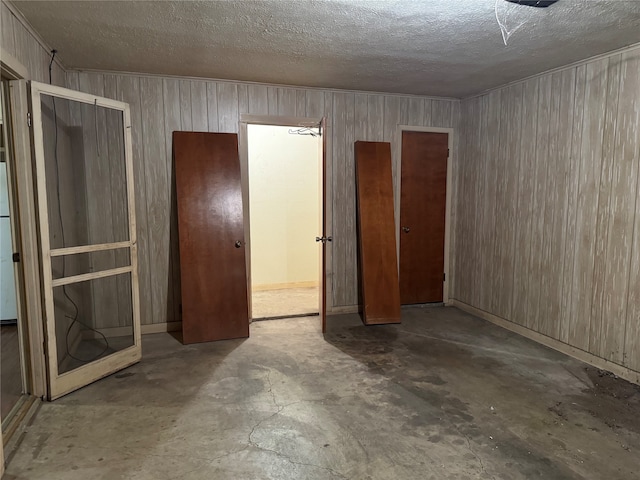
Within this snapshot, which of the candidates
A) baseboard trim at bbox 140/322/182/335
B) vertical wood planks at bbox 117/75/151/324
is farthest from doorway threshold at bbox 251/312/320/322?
vertical wood planks at bbox 117/75/151/324

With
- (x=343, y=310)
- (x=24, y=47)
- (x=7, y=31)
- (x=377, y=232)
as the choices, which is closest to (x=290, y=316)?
(x=343, y=310)

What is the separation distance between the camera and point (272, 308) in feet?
16.5

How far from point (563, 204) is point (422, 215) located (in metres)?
1.62

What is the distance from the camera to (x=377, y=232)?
14.7 ft

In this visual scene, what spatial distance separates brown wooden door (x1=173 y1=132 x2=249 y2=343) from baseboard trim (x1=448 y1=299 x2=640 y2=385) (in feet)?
8.62

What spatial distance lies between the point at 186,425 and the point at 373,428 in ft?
3.69

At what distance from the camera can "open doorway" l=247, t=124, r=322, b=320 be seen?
5805mm

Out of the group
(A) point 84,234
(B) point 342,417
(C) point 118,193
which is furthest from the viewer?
(C) point 118,193

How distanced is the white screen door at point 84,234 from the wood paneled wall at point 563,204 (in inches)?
140

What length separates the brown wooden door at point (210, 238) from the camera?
3812 mm

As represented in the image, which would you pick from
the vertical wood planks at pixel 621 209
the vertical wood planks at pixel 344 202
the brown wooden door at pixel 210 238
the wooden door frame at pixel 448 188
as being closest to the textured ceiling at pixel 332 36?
the vertical wood planks at pixel 621 209

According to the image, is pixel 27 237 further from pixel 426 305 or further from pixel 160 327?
pixel 426 305

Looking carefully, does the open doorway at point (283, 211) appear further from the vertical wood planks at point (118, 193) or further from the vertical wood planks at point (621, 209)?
the vertical wood planks at point (621, 209)

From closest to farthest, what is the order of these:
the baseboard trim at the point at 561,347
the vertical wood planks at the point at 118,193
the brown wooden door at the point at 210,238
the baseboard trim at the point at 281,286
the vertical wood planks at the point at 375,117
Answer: the baseboard trim at the point at 561,347 → the vertical wood planks at the point at 118,193 → the brown wooden door at the point at 210,238 → the vertical wood planks at the point at 375,117 → the baseboard trim at the point at 281,286
